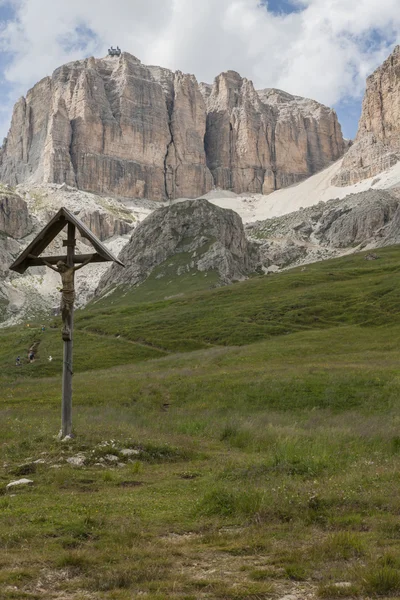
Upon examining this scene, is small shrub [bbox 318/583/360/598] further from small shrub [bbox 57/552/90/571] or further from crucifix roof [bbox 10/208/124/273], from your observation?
crucifix roof [bbox 10/208/124/273]

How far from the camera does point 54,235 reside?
20.6m

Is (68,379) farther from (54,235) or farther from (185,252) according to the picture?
(185,252)

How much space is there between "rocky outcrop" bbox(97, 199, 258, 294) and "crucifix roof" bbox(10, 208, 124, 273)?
14546cm

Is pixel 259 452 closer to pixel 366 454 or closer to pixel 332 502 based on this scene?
pixel 366 454

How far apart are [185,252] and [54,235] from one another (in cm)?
16743

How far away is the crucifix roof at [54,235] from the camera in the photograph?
19.6 m

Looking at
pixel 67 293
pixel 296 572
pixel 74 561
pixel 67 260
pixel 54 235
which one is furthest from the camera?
pixel 54 235

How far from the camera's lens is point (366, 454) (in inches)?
647

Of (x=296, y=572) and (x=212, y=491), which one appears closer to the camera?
(x=296, y=572)

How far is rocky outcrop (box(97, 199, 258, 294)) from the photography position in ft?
577

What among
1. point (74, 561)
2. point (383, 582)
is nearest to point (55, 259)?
point (74, 561)

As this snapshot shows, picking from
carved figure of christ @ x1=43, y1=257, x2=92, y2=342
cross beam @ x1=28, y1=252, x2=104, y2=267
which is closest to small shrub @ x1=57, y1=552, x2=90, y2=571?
carved figure of christ @ x1=43, y1=257, x2=92, y2=342

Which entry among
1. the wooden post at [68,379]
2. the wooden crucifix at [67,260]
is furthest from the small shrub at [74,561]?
the wooden crucifix at [67,260]

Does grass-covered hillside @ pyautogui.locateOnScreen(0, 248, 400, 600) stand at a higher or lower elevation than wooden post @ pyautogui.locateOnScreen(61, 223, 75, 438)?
lower
